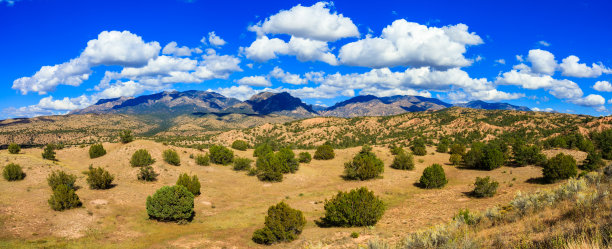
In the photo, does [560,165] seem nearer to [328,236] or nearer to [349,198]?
[349,198]

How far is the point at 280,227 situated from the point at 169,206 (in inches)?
464

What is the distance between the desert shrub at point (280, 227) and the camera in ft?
64.2

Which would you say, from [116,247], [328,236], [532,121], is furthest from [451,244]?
[532,121]

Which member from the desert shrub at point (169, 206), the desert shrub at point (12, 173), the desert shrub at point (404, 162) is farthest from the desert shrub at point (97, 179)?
the desert shrub at point (404, 162)

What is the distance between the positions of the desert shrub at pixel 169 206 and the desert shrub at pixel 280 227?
859cm

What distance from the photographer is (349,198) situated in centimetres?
2234

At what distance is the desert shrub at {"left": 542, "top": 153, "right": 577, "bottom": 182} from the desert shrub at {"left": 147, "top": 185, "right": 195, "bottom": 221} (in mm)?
39122

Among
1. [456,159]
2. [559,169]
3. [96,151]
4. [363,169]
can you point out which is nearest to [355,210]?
[363,169]

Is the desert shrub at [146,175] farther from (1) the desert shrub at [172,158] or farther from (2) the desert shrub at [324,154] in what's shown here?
(2) the desert shrub at [324,154]

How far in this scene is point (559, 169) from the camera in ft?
99.2

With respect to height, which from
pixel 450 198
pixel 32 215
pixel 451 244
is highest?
pixel 451 244

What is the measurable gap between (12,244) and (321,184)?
104ft

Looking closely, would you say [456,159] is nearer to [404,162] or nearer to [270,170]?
[404,162]

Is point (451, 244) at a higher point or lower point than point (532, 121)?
lower
